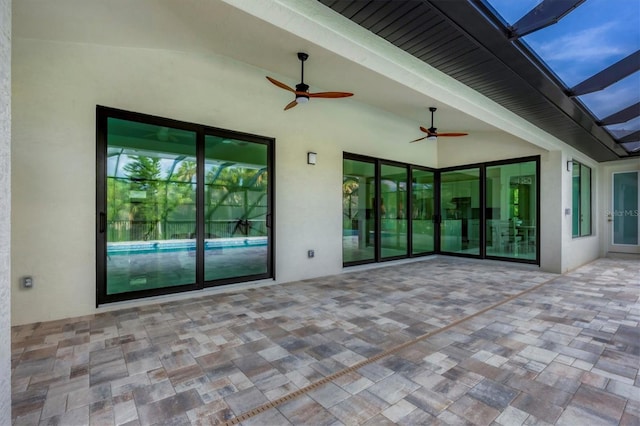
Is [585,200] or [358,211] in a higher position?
[585,200]

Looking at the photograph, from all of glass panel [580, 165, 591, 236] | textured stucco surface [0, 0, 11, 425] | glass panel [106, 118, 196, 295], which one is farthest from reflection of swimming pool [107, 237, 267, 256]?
glass panel [580, 165, 591, 236]

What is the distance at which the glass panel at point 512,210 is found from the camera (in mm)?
6859

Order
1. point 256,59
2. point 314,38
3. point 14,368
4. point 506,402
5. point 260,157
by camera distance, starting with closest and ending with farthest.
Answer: point 506,402 < point 14,368 < point 314,38 < point 256,59 < point 260,157

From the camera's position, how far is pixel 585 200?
8.45m

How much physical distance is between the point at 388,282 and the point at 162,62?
15.3ft

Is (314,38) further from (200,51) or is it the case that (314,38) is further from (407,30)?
(200,51)

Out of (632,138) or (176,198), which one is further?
(632,138)

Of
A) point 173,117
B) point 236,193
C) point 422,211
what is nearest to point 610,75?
point 422,211

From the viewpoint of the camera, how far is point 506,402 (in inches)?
79.6

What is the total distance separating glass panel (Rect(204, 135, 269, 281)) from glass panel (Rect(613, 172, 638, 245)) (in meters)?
9.96

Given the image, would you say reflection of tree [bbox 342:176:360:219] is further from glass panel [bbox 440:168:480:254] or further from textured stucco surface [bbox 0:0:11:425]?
textured stucco surface [bbox 0:0:11:425]

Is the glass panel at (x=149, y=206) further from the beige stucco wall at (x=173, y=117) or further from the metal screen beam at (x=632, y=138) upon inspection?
the metal screen beam at (x=632, y=138)

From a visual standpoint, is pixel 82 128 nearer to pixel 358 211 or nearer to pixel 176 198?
pixel 176 198

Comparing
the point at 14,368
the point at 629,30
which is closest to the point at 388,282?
the point at 629,30
